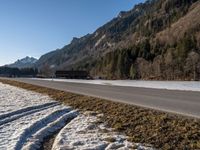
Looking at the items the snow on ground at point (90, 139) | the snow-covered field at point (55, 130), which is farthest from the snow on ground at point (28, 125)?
the snow on ground at point (90, 139)

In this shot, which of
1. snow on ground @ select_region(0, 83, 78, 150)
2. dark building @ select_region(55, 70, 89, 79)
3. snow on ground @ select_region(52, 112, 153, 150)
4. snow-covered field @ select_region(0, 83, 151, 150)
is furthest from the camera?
dark building @ select_region(55, 70, 89, 79)

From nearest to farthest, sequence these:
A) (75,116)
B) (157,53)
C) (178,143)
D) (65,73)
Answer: (178,143) < (75,116) < (65,73) < (157,53)

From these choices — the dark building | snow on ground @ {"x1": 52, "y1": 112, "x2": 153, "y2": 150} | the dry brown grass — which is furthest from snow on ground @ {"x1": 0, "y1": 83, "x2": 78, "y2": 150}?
the dark building

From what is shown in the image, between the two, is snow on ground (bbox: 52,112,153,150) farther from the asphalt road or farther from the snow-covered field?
the asphalt road

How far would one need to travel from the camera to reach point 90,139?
9.53 meters

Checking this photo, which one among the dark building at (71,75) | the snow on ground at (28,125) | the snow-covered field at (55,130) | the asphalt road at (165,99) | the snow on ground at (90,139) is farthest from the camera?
the dark building at (71,75)

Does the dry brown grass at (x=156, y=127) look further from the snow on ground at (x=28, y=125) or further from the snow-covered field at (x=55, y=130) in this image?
the snow on ground at (x=28, y=125)

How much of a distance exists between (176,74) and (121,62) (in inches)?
1858

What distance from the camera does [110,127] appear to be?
11.1 metres

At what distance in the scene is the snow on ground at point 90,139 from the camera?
866cm

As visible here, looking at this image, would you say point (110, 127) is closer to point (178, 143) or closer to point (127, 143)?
point (127, 143)

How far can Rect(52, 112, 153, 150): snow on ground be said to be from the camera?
28.4 ft

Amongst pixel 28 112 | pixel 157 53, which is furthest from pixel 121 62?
pixel 28 112

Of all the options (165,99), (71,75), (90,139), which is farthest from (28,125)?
(71,75)
